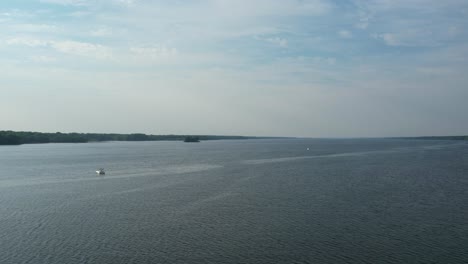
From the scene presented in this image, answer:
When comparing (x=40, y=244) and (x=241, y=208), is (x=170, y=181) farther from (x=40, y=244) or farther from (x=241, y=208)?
(x=40, y=244)

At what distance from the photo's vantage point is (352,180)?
176ft

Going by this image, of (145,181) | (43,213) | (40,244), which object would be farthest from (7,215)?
(145,181)

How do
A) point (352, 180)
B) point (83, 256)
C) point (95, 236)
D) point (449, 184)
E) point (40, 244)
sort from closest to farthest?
point (83, 256)
point (40, 244)
point (95, 236)
point (449, 184)
point (352, 180)

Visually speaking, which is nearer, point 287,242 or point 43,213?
point 287,242

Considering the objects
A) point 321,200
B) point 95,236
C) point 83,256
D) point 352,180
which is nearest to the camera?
point 83,256

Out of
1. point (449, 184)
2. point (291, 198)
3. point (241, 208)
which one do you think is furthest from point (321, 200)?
point (449, 184)

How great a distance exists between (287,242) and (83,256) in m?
11.6

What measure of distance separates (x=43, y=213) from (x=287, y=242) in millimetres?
20345

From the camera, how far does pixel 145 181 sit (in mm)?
54188

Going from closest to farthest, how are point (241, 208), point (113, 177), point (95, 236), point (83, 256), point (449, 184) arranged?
point (83, 256) → point (95, 236) → point (241, 208) → point (449, 184) → point (113, 177)

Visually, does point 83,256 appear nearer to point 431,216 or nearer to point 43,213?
point 43,213

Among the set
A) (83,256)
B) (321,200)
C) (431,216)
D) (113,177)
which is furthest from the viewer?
(113,177)

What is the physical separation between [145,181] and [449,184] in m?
36.8

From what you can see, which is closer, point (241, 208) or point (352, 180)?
point (241, 208)
